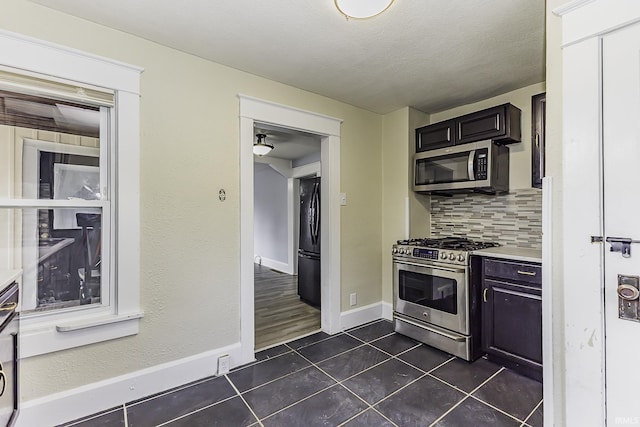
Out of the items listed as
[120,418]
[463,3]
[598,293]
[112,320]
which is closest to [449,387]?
[598,293]

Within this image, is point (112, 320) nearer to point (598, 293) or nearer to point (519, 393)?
point (598, 293)

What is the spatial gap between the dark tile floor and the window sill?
45cm

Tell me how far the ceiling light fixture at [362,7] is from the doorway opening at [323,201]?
3.73ft

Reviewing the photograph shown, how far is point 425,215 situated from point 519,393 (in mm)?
1824

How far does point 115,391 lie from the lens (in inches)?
71.6

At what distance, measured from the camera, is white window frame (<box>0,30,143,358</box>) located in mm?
1633

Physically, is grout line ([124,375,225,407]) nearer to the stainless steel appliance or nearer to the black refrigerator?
the stainless steel appliance

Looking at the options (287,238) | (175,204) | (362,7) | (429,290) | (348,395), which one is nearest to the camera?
(362,7)

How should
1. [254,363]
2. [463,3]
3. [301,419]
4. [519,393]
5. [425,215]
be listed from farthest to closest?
[425,215] < [254,363] < [519,393] < [301,419] < [463,3]

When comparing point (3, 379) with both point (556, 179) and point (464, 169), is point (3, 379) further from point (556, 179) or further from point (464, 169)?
point (464, 169)

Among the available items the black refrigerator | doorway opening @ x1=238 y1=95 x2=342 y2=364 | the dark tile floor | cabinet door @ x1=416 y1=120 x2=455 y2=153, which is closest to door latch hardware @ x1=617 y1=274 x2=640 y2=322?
the dark tile floor

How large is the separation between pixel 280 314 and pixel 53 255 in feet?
7.57

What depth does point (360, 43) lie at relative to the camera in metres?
1.97

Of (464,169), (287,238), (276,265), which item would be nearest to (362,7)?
(464,169)
